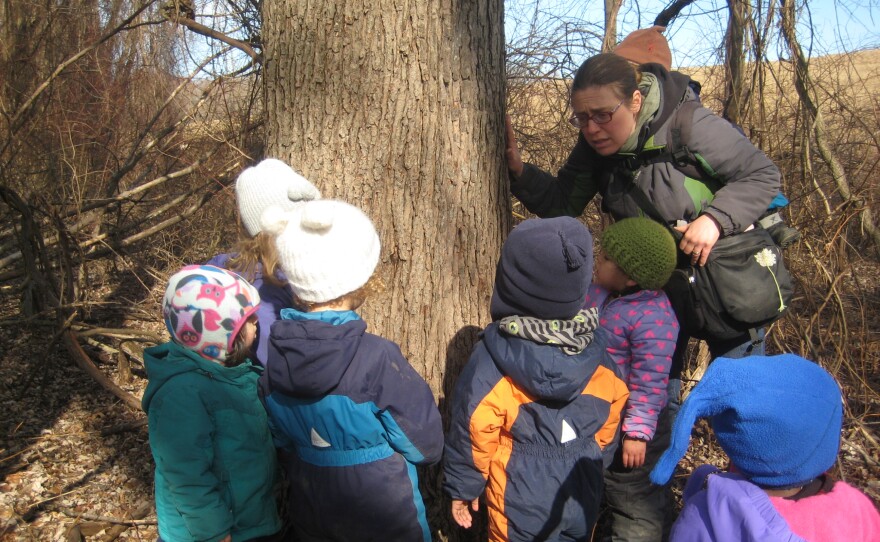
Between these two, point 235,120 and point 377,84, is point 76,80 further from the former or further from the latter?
point 377,84

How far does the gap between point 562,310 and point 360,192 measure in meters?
0.87

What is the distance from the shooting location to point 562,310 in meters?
1.97

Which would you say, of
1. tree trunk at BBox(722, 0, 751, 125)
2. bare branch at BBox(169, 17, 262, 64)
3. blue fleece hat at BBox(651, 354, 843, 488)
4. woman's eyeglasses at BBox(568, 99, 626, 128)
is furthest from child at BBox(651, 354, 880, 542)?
bare branch at BBox(169, 17, 262, 64)

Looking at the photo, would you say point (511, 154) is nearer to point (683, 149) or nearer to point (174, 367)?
point (683, 149)

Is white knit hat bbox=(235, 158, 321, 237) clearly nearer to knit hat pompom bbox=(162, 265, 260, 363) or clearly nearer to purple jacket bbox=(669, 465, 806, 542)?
knit hat pompom bbox=(162, 265, 260, 363)

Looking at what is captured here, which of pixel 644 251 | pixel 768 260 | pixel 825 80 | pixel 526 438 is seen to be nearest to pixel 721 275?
pixel 768 260

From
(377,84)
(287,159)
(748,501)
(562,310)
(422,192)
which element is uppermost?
(377,84)

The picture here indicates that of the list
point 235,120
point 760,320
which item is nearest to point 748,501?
point 760,320

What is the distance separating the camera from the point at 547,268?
1.93 m

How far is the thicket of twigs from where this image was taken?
3.62 metres

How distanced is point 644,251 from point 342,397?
1106 mm

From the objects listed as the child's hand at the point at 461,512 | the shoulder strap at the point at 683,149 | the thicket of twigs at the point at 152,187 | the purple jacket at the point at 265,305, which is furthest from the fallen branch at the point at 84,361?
the shoulder strap at the point at 683,149

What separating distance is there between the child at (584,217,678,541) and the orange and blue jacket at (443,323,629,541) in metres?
0.17

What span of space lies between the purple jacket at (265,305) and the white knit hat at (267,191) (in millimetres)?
175
